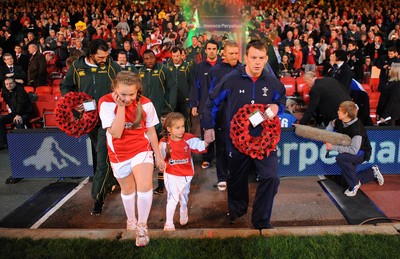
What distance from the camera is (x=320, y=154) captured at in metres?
6.59

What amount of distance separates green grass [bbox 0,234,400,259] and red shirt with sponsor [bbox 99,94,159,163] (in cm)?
94

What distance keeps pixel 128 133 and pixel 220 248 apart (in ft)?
4.93

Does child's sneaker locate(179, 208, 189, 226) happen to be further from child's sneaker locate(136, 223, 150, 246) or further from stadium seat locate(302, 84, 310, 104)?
stadium seat locate(302, 84, 310, 104)

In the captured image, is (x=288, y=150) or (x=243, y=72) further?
(x=288, y=150)

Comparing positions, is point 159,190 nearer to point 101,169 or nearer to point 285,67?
point 101,169

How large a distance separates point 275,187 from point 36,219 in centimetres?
310

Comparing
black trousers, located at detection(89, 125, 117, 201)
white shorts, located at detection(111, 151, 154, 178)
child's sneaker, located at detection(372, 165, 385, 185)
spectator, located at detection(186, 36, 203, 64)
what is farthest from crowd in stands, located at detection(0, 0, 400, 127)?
white shorts, located at detection(111, 151, 154, 178)

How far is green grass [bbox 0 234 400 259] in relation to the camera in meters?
4.13

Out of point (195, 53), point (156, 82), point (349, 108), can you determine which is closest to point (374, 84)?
point (195, 53)

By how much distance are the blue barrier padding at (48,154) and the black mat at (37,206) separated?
262 millimetres

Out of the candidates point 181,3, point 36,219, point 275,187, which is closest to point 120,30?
point 181,3

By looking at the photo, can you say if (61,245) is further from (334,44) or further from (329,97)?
(334,44)

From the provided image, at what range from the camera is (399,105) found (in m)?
7.82

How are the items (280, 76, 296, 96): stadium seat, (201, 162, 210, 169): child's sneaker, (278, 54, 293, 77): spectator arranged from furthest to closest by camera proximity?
(278, 54, 293, 77): spectator
(280, 76, 296, 96): stadium seat
(201, 162, 210, 169): child's sneaker
